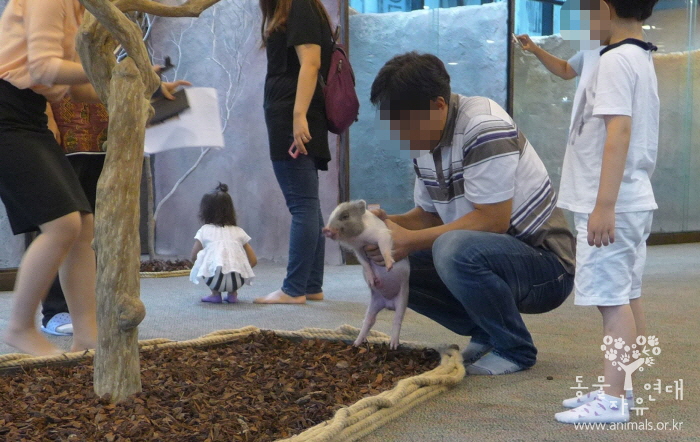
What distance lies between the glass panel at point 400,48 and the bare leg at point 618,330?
132 inches

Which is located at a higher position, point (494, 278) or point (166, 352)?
point (494, 278)

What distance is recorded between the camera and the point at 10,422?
150cm

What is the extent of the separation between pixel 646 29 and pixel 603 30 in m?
5.57

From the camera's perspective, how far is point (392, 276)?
2121 millimetres

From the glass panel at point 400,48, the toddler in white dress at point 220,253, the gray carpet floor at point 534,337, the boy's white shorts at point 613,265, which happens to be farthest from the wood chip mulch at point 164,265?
the boy's white shorts at point 613,265

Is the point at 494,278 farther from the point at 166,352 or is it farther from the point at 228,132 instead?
the point at 228,132

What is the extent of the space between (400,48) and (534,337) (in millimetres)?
2952

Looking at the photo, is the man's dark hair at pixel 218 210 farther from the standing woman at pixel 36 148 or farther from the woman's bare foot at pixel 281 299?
the standing woman at pixel 36 148

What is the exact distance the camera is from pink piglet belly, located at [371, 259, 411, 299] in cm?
210

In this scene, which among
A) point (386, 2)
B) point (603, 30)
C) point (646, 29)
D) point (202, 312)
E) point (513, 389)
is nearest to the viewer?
point (603, 30)

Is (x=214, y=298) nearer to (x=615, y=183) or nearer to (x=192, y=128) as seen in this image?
(x=192, y=128)

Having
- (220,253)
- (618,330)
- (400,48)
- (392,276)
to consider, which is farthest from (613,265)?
(400,48)

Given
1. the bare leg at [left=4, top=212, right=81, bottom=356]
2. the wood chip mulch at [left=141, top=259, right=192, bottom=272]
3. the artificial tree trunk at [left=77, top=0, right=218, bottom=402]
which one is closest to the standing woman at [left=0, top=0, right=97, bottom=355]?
the bare leg at [left=4, top=212, right=81, bottom=356]

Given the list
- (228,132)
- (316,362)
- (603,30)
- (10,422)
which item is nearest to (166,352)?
(316,362)
